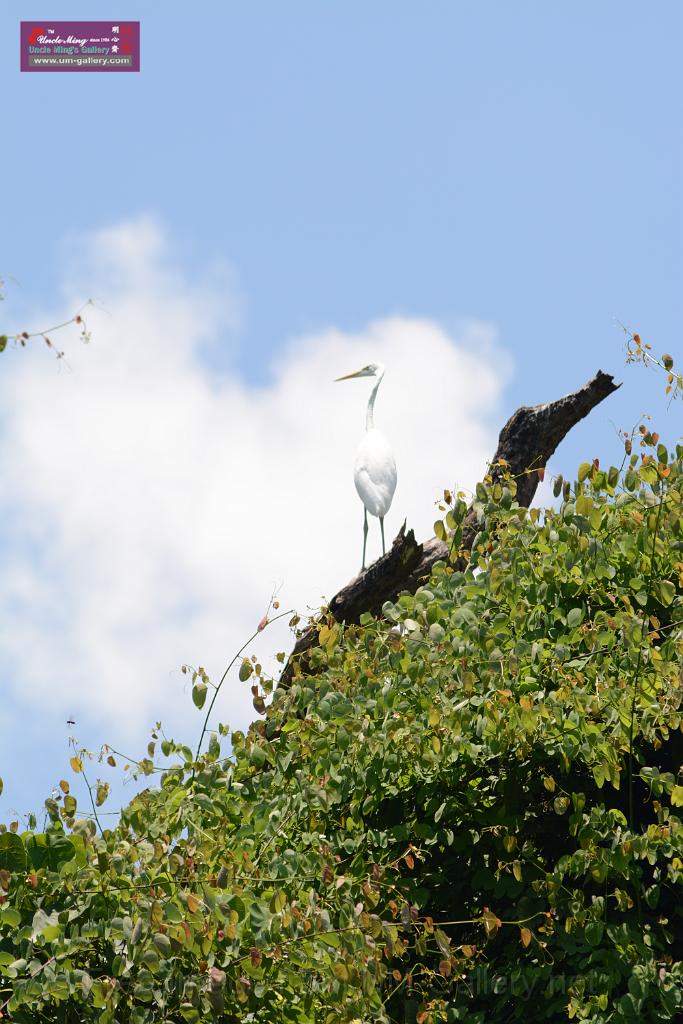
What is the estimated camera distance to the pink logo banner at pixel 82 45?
31.9 feet

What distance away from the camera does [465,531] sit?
7707 millimetres

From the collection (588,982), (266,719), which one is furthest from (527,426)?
(588,982)

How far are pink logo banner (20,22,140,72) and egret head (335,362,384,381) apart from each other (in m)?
4.98

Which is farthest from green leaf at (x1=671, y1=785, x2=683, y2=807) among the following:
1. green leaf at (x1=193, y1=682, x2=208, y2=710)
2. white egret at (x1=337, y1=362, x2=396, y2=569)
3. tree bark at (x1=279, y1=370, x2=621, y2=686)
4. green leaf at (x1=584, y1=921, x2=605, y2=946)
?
white egret at (x1=337, y1=362, x2=396, y2=569)

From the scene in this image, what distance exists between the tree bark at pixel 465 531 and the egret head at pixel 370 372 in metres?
5.17

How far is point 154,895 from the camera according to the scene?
14.2ft

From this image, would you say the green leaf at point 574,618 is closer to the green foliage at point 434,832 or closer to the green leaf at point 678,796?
the green foliage at point 434,832

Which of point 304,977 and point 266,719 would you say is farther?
point 266,719

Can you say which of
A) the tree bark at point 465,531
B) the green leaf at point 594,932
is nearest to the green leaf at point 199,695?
the green leaf at point 594,932

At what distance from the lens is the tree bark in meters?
8.12

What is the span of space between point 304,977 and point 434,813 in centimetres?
94

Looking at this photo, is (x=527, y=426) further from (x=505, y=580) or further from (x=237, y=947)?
(x=237, y=947)

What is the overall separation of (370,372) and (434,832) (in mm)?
9785

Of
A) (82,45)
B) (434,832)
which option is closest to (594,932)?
(434,832)
